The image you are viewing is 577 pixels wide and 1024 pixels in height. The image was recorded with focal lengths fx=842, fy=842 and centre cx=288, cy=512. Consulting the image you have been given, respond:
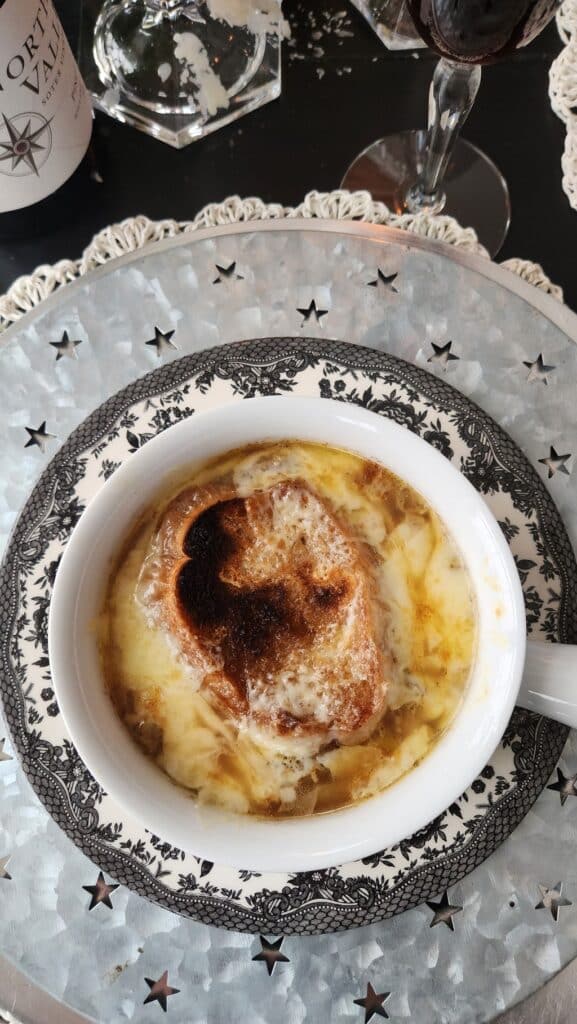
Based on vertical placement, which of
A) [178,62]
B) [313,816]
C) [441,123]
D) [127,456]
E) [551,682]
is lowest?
[313,816]

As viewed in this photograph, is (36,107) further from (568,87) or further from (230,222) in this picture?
(568,87)

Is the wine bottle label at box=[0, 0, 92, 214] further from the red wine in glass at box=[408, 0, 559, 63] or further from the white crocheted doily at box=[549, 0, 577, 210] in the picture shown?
the white crocheted doily at box=[549, 0, 577, 210]

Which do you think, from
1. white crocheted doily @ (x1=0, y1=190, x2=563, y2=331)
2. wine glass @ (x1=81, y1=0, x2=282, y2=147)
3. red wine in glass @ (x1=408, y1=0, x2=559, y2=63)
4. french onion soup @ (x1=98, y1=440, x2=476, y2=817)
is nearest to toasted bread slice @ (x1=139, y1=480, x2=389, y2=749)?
french onion soup @ (x1=98, y1=440, x2=476, y2=817)

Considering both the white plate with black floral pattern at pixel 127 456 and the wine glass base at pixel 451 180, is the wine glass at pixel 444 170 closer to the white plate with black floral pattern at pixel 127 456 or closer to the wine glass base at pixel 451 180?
the wine glass base at pixel 451 180

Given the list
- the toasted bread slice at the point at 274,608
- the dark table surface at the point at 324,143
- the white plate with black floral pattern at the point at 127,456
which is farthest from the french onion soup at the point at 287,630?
the dark table surface at the point at 324,143

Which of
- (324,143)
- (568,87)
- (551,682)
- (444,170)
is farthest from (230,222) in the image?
(551,682)
